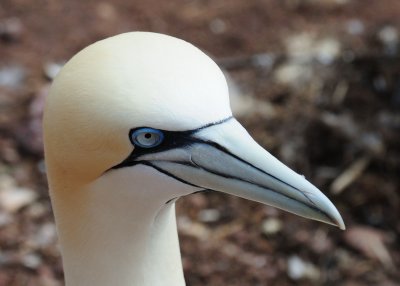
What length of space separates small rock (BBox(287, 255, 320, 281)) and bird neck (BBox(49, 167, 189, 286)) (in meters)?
1.59

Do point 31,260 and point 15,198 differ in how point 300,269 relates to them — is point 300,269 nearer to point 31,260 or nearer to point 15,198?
point 31,260

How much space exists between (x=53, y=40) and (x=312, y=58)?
171cm

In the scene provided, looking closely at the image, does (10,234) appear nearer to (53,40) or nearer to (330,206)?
(53,40)

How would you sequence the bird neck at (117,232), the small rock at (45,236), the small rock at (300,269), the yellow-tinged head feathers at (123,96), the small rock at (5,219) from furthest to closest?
1. the small rock at (5,219)
2. the small rock at (45,236)
3. the small rock at (300,269)
4. the bird neck at (117,232)
5. the yellow-tinged head feathers at (123,96)

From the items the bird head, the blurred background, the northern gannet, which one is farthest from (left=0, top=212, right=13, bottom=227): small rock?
the bird head

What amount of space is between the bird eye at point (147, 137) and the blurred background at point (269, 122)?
2.06 metres

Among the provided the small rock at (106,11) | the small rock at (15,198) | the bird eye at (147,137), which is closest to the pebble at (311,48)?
the small rock at (106,11)

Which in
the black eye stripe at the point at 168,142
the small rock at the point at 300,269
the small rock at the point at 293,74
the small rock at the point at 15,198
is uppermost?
the small rock at the point at 293,74

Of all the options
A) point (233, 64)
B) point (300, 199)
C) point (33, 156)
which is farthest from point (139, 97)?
point (233, 64)

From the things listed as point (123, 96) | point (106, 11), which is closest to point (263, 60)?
point (106, 11)

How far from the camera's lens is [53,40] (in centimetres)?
549

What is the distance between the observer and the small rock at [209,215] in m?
4.45

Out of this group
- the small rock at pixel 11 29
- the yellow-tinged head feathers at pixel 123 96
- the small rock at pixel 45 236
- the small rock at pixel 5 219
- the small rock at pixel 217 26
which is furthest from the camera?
the small rock at pixel 217 26

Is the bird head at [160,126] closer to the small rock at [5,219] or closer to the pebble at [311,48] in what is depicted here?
the small rock at [5,219]
